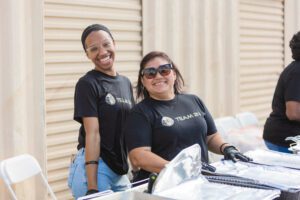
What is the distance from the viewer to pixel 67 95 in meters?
4.16

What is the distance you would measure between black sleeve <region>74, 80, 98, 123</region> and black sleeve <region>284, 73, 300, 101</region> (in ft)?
4.75

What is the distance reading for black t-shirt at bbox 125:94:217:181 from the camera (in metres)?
2.68

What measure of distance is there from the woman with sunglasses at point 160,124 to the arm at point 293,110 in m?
0.90

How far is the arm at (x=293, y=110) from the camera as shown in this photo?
3516 mm

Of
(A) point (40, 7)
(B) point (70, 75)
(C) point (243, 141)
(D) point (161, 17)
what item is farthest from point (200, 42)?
(A) point (40, 7)

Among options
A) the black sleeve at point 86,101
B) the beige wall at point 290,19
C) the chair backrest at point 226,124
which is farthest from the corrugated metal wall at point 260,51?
the black sleeve at point 86,101

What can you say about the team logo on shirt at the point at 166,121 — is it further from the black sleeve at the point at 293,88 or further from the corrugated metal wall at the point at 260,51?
the corrugated metal wall at the point at 260,51

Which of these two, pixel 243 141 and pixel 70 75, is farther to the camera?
pixel 243 141

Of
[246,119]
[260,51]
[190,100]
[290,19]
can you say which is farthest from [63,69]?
[290,19]

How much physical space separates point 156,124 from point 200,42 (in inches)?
118

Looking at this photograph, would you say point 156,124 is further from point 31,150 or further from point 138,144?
point 31,150

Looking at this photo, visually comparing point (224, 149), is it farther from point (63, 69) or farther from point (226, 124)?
point (226, 124)

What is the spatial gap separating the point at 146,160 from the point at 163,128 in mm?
209

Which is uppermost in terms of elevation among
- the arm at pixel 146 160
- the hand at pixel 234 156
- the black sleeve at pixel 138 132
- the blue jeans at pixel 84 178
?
the black sleeve at pixel 138 132
